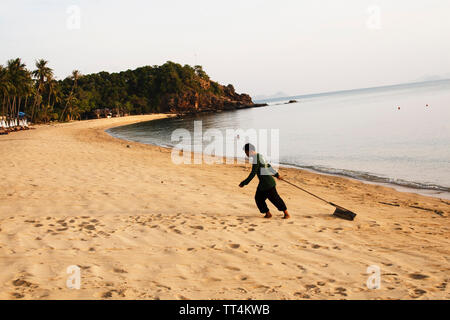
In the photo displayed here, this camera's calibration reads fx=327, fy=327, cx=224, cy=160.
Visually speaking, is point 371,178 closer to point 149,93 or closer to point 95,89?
point 95,89

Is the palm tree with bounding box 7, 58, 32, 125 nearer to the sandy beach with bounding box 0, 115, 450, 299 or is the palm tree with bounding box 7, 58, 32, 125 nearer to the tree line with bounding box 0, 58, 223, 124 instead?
the tree line with bounding box 0, 58, 223, 124

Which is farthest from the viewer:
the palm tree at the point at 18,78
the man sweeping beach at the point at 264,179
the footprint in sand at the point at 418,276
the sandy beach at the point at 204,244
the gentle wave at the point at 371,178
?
the palm tree at the point at 18,78

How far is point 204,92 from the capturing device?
118625mm

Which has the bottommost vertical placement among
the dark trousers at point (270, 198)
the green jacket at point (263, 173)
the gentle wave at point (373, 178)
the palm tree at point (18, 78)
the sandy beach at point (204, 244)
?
the gentle wave at point (373, 178)

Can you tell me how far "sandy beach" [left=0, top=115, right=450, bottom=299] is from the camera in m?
3.66

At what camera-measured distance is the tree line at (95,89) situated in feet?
179

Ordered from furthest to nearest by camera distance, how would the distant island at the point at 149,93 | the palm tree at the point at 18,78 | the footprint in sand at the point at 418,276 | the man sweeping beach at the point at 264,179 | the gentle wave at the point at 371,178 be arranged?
the distant island at the point at 149,93, the palm tree at the point at 18,78, the gentle wave at the point at 371,178, the man sweeping beach at the point at 264,179, the footprint in sand at the point at 418,276

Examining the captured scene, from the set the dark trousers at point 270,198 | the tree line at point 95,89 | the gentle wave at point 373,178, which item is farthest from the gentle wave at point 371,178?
the tree line at point 95,89

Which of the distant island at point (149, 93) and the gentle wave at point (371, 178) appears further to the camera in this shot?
the distant island at point (149, 93)

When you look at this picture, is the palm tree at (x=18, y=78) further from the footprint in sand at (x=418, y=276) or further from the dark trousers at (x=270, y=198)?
the footprint in sand at (x=418, y=276)

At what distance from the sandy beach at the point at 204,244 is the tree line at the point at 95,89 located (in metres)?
50.2

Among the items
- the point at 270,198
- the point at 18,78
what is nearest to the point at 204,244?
the point at 270,198

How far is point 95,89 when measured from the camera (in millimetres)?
101125
